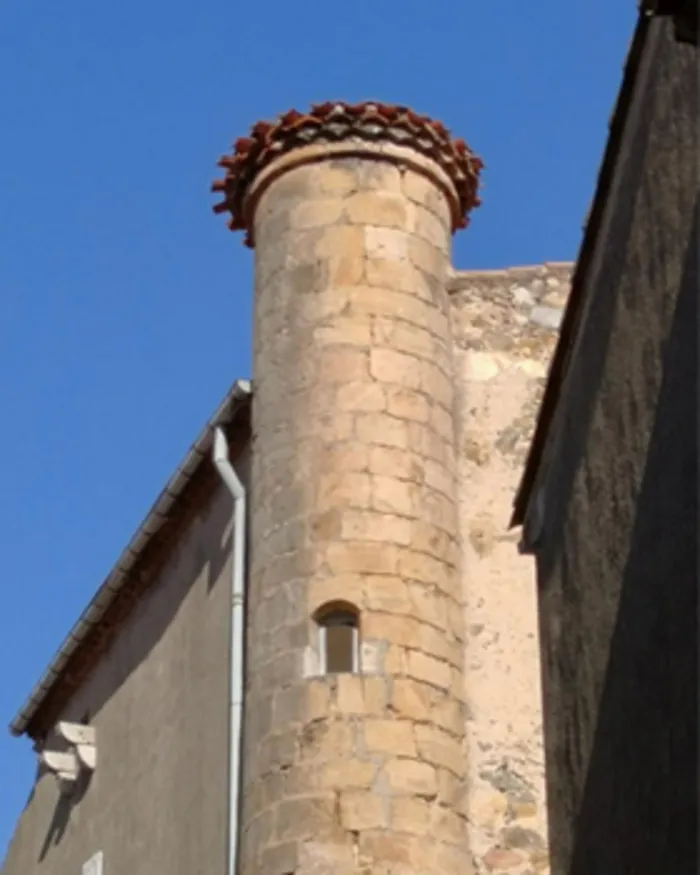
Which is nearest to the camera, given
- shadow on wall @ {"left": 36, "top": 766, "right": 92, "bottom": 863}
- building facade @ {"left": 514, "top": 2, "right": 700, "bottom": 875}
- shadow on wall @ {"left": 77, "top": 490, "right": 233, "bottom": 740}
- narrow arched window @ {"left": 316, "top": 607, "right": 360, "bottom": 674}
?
building facade @ {"left": 514, "top": 2, "right": 700, "bottom": 875}

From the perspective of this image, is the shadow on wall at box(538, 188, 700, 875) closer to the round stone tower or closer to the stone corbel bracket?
the round stone tower

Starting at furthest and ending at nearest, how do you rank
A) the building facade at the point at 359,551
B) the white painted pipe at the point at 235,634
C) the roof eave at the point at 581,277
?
the white painted pipe at the point at 235,634, the building facade at the point at 359,551, the roof eave at the point at 581,277

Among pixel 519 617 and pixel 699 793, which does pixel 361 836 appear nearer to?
pixel 519 617

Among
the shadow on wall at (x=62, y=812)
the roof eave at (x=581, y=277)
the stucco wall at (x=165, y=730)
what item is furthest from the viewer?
the shadow on wall at (x=62, y=812)

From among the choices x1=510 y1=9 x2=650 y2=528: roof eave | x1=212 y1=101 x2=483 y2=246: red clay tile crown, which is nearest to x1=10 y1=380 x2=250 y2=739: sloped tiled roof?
x1=212 y1=101 x2=483 y2=246: red clay tile crown

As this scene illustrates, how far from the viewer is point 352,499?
10.4 m

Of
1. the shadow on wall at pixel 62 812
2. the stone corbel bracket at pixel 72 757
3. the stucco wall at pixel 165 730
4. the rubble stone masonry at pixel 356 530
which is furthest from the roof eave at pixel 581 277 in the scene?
the shadow on wall at pixel 62 812

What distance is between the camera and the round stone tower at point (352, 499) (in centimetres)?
970

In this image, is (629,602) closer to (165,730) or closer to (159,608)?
(165,730)

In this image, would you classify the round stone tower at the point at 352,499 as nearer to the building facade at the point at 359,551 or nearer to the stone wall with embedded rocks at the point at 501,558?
the building facade at the point at 359,551

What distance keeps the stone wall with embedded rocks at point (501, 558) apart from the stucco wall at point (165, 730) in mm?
1388

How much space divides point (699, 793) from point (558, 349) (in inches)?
101

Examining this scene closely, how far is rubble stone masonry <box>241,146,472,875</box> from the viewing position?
9.67m

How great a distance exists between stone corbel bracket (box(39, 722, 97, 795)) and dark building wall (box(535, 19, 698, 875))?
685 cm
